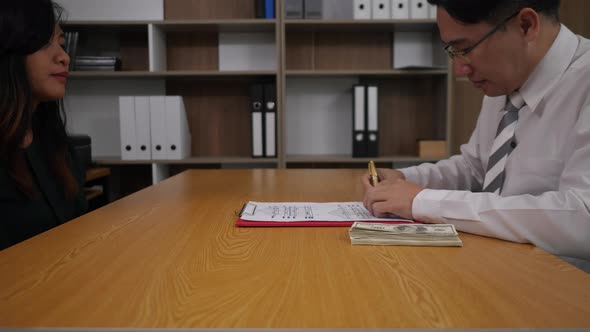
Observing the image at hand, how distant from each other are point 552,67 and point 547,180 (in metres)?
0.25

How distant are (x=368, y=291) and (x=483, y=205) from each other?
1.31ft

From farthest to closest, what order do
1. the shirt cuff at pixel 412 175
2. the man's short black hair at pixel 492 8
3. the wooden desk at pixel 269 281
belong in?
1. the shirt cuff at pixel 412 175
2. the man's short black hair at pixel 492 8
3. the wooden desk at pixel 269 281

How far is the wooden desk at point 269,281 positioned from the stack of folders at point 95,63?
7.01 ft

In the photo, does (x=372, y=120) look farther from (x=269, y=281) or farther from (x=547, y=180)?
(x=269, y=281)

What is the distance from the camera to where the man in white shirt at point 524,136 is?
2.74ft

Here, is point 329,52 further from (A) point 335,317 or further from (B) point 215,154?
(A) point 335,317

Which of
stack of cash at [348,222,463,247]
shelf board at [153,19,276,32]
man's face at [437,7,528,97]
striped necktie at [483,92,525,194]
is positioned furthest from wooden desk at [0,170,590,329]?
shelf board at [153,19,276,32]

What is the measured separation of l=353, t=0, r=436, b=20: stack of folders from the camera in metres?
2.76

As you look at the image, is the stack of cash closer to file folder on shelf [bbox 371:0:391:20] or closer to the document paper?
the document paper

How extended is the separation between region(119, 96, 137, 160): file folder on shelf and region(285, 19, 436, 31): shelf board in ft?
3.35

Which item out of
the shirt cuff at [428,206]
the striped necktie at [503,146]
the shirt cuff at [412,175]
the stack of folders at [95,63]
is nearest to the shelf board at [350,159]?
the stack of folders at [95,63]

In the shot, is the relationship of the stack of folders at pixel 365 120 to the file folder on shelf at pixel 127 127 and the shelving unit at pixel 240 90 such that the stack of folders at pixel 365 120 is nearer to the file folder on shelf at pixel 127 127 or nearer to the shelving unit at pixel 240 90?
the shelving unit at pixel 240 90

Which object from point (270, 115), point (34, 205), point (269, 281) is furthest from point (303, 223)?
point (270, 115)

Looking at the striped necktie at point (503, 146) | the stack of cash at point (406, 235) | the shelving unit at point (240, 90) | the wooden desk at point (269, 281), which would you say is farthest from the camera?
the shelving unit at point (240, 90)
